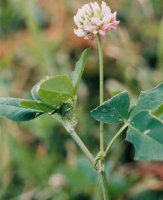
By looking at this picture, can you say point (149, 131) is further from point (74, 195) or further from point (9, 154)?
point (9, 154)

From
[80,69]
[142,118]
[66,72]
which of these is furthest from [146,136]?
[66,72]

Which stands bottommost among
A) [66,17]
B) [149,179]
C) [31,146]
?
[149,179]

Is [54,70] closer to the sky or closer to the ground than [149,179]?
closer to the sky

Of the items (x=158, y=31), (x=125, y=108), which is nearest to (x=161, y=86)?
(x=125, y=108)

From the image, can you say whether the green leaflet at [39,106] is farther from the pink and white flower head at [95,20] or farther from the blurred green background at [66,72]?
the blurred green background at [66,72]

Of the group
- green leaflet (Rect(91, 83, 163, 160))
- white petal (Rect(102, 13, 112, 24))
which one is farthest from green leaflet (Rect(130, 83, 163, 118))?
white petal (Rect(102, 13, 112, 24))

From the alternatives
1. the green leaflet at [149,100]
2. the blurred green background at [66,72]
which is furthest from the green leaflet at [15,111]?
the blurred green background at [66,72]
